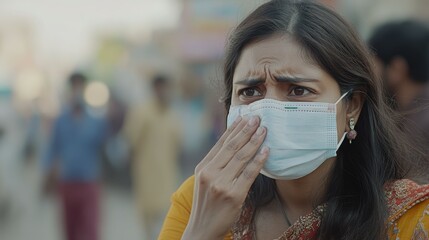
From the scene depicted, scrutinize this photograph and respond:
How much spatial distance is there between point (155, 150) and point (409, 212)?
226 inches

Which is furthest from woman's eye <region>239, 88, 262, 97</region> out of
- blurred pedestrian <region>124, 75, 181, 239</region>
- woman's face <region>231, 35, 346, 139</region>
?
blurred pedestrian <region>124, 75, 181, 239</region>

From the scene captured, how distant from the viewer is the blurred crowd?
4.30m

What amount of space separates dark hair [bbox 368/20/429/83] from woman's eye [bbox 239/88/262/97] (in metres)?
1.87

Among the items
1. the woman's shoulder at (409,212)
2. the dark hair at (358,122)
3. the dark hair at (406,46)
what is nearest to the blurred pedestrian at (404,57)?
the dark hair at (406,46)

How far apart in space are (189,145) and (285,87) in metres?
10.5

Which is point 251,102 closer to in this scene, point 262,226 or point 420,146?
point 262,226

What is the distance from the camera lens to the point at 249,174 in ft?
7.66

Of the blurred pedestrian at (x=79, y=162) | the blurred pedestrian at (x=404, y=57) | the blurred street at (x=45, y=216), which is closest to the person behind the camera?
the blurred pedestrian at (x=404, y=57)

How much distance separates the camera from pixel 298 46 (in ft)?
8.00

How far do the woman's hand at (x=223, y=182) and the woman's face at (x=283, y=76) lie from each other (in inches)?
6.2

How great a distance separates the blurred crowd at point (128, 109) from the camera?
14.1ft

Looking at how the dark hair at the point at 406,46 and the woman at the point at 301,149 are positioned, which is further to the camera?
the dark hair at the point at 406,46

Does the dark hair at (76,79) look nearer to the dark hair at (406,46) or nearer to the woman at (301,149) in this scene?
the dark hair at (406,46)

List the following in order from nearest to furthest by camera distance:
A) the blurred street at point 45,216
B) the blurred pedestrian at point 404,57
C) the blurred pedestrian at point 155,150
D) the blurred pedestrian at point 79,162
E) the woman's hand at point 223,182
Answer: the woman's hand at point 223,182 < the blurred pedestrian at point 404,57 < the blurred pedestrian at point 79,162 < the blurred pedestrian at point 155,150 < the blurred street at point 45,216
